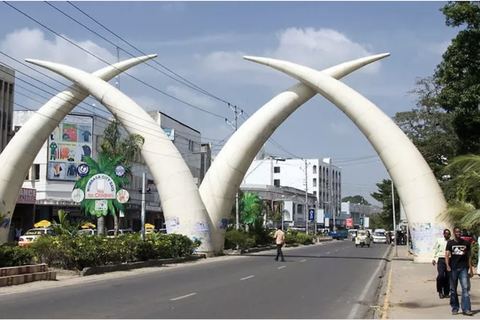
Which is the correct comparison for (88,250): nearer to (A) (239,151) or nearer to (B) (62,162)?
(A) (239,151)

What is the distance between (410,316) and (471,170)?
722 cm

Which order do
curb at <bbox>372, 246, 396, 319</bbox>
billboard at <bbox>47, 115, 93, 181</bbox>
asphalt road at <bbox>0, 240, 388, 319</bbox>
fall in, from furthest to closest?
billboard at <bbox>47, 115, 93, 181</bbox>, curb at <bbox>372, 246, 396, 319</bbox>, asphalt road at <bbox>0, 240, 388, 319</bbox>

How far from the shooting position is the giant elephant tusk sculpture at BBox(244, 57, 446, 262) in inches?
1187

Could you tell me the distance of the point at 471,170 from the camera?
17.1 metres

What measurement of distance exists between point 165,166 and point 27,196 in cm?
2089

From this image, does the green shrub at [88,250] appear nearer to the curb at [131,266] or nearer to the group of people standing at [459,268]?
the curb at [131,266]

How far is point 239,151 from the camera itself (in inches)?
1407

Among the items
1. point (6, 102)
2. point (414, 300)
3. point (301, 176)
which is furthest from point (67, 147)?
point (301, 176)

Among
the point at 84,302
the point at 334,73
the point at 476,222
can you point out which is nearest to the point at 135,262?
the point at 84,302

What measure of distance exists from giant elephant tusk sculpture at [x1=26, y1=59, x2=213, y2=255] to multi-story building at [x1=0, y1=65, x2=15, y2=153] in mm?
15672

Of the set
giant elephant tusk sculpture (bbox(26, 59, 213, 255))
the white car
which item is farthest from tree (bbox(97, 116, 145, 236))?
the white car

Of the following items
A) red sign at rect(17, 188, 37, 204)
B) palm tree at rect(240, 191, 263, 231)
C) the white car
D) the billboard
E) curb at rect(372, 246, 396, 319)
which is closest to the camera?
curb at rect(372, 246, 396, 319)

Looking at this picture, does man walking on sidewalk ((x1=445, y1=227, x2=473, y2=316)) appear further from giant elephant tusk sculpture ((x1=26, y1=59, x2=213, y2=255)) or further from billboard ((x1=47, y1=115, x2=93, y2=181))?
billboard ((x1=47, y1=115, x2=93, y2=181))

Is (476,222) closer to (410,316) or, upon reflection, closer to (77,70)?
(410,316)
